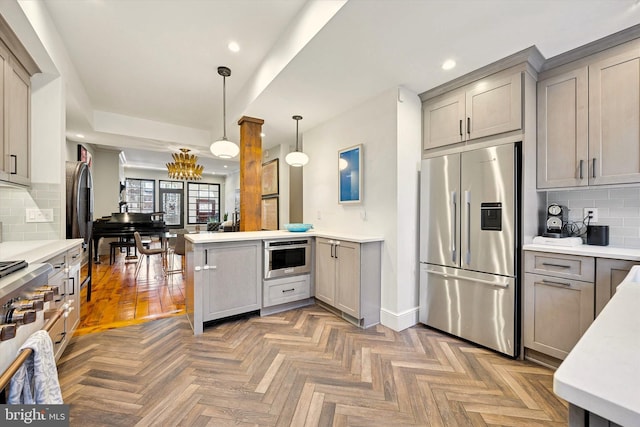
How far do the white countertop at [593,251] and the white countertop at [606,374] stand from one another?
147 cm

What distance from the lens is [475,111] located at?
251 cm

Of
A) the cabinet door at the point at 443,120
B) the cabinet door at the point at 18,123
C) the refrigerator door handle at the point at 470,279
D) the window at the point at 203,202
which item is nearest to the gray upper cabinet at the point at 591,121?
the cabinet door at the point at 443,120

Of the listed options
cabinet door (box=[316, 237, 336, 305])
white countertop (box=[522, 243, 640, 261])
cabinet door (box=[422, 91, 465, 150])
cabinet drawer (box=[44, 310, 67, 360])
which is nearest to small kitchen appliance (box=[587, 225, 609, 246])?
white countertop (box=[522, 243, 640, 261])

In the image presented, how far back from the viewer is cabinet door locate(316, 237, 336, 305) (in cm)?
307

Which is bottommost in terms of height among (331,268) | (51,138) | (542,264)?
(331,268)

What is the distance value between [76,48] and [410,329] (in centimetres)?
442

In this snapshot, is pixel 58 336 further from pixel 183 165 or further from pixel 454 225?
pixel 183 165

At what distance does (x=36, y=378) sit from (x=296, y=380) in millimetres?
1399

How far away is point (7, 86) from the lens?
205 centimetres

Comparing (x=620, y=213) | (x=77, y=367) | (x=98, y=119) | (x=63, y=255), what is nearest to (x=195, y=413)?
(x=77, y=367)

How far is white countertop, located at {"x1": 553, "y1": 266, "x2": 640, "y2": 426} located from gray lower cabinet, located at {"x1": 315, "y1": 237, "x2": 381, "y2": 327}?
6.74 feet

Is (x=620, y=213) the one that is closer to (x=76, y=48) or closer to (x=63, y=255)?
(x=63, y=255)

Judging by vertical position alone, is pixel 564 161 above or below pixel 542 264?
above

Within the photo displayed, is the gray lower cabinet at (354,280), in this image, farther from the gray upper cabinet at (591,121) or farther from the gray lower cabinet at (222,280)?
the gray upper cabinet at (591,121)
